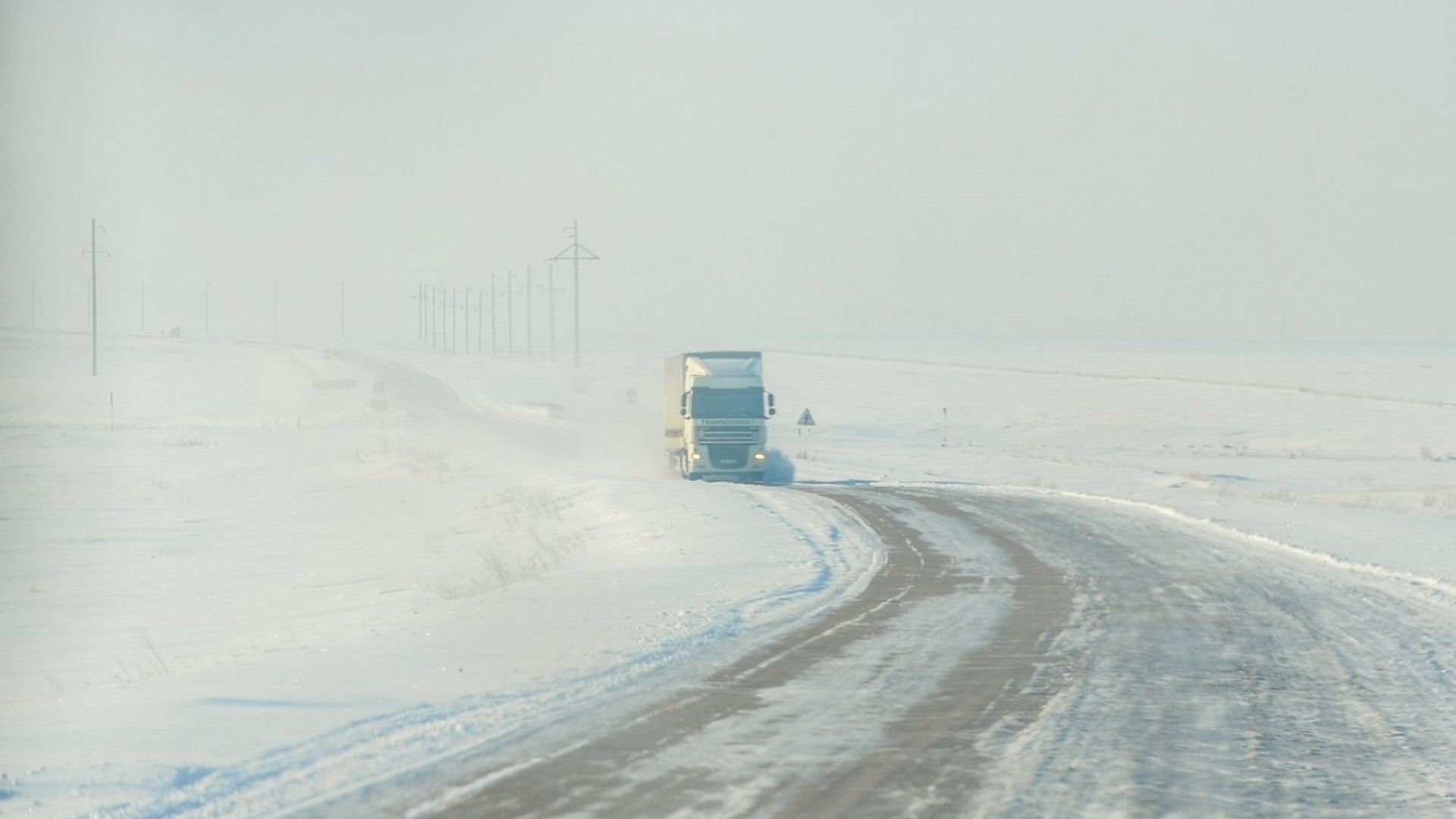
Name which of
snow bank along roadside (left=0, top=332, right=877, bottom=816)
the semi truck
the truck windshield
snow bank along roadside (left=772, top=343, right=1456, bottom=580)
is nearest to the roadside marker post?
snow bank along roadside (left=772, top=343, right=1456, bottom=580)

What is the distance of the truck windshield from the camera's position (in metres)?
41.9

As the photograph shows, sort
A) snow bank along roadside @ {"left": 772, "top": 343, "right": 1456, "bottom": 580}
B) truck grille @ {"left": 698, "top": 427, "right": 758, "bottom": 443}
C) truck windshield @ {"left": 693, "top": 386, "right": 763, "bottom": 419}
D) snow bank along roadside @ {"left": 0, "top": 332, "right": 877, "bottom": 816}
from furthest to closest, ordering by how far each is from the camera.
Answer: truck windshield @ {"left": 693, "top": 386, "right": 763, "bottom": 419} → truck grille @ {"left": 698, "top": 427, "right": 758, "bottom": 443} → snow bank along roadside @ {"left": 772, "top": 343, "right": 1456, "bottom": 580} → snow bank along roadside @ {"left": 0, "top": 332, "right": 877, "bottom": 816}

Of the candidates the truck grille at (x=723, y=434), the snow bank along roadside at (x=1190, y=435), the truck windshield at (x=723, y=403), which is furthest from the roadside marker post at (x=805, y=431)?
the truck grille at (x=723, y=434)

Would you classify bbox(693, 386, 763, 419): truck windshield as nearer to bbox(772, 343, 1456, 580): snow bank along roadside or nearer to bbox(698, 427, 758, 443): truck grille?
bbox(698, 427, 758, 443): truck grille

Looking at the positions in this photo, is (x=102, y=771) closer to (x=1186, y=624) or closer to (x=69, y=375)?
(x=1186, y=624)

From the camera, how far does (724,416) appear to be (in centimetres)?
4181

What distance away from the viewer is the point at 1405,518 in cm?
2970

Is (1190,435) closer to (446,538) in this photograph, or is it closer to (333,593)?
(446,538)

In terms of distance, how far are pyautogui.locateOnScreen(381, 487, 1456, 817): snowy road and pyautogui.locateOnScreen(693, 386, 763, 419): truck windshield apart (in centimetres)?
2314

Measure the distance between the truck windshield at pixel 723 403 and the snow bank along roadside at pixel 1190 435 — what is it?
5606mm

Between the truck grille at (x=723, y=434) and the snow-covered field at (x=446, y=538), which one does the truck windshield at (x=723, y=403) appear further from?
the snow-covered field at (x=446, y=538)

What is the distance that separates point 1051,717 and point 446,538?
2379cm

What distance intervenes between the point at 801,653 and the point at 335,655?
13.5ft

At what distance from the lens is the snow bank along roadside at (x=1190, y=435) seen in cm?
3111
